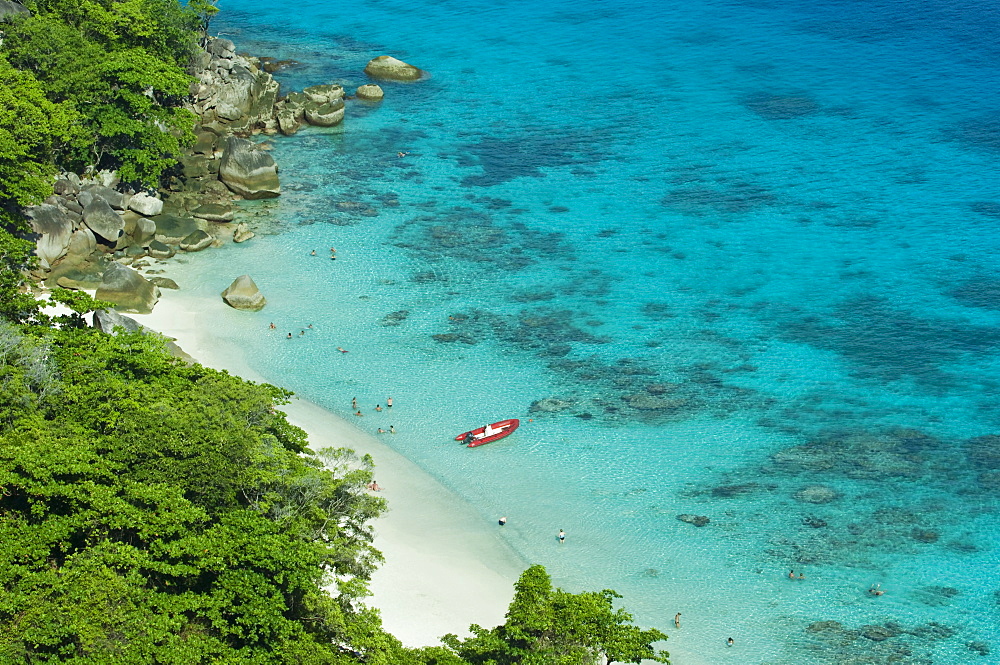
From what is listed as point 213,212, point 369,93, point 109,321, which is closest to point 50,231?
point 213,212

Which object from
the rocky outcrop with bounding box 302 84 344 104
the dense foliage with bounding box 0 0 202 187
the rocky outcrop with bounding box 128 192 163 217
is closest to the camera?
the dense foliage with bounding box 0 0 202 187

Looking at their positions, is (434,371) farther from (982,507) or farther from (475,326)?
(982,507)

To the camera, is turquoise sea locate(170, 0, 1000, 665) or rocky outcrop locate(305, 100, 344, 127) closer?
turquoise sea locate(170, 0, 1000, 665)

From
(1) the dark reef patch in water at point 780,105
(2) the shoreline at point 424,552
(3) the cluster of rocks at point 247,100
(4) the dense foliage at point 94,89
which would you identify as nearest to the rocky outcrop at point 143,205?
(4) the dense foliage at point 94,89

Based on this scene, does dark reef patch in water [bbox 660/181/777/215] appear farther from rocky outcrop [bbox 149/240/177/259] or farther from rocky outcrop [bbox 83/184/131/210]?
rocky outcrop [bbox 83/184/131/210]

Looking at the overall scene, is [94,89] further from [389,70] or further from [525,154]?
[389,70]

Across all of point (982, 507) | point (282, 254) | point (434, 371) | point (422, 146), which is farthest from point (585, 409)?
point (422, 146)

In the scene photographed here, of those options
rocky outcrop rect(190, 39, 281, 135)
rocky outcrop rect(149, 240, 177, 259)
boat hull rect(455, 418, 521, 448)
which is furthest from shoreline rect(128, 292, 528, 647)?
rocky outcrop rect(190, 39, 281, 135)
